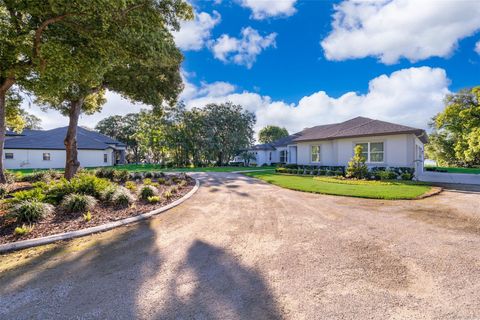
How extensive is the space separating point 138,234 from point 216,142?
96.3 ft

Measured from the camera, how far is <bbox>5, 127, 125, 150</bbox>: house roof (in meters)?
26.7

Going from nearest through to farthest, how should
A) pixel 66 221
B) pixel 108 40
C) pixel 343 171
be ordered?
1. pixel 66 221
2. pixel 108 40
3. pixel 343 171

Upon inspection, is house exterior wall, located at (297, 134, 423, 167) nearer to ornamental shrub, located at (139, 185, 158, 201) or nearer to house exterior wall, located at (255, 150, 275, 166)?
ornamental shrub, located at (139, 185, 158, 201)

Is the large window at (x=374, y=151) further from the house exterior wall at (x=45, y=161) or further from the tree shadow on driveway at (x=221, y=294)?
the house exterior wall at (x=45, y=161)

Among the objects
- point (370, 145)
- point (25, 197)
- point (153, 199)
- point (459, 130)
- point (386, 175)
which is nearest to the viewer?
point (25, 197)

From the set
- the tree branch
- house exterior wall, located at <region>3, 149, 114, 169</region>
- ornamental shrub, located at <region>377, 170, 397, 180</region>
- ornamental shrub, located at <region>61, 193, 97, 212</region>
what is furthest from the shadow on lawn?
house exterior wall, located at <region>3, 149, 114, 169</region>

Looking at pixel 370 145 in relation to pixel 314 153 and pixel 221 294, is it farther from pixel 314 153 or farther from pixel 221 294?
pixel 221 294

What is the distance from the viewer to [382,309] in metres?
2.39

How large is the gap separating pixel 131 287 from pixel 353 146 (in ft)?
54.7

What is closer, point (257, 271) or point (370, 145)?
point (257, 271)

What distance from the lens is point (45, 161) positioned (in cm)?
2775

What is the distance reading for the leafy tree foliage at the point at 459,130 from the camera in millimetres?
26203

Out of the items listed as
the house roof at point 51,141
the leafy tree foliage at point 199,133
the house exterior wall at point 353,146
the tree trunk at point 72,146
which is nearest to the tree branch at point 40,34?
the tree trunk at point 72,146

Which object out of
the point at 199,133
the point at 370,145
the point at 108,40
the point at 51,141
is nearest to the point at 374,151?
the point at 370,145
